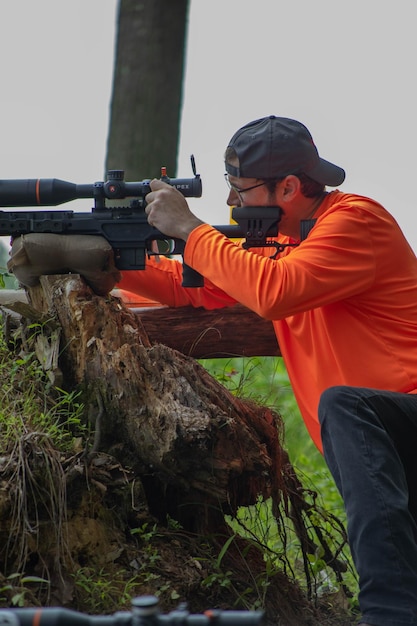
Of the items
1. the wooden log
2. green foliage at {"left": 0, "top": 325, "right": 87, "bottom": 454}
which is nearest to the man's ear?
the wooden log

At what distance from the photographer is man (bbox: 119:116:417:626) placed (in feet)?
12.6

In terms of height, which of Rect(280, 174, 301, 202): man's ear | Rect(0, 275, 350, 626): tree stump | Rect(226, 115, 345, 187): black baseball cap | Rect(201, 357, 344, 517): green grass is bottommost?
Rect(201, 357, 344, 517): green grass

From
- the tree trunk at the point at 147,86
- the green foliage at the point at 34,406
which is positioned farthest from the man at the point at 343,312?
the tree trunk at the point at 147,86

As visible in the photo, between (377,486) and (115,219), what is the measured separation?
1919 mm

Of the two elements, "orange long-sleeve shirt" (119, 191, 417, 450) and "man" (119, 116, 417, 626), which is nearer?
"man" (119, 116, 417, 626)

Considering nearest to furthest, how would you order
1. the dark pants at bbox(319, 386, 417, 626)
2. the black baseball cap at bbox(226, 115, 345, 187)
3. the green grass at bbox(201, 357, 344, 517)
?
1. the dark pants at bbox(319, 386, 417, 626)
2. the black baseball cap at bbox(226, 115, 345, 187)
3. the green grass at bbox(201, 357, 344, 517)

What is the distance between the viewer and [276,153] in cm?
474

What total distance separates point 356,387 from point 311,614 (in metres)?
1.33

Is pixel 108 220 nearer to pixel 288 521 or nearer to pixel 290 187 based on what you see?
pixel 290 187

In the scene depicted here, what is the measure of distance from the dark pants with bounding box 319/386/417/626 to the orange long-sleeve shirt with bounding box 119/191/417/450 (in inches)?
11.0

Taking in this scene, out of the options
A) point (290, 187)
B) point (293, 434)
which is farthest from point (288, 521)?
point (293, 434)

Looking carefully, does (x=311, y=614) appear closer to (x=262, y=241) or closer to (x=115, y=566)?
(x=115, y=566)

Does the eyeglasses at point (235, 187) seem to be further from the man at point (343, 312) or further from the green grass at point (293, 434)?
the green grass at point (293, 434)

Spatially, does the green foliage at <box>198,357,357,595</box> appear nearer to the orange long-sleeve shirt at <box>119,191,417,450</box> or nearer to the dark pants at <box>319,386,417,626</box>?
the orange long-sleeve shirt at <box>119,191,417,450</box>
